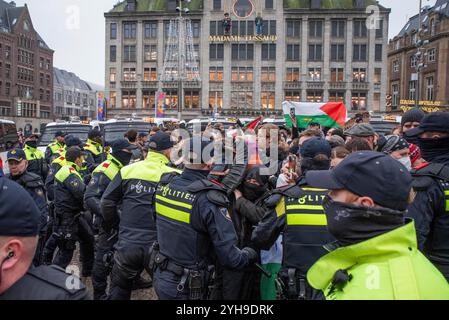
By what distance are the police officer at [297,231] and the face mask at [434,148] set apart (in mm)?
982

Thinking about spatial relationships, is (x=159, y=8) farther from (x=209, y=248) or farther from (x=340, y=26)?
(x=209, y=248)

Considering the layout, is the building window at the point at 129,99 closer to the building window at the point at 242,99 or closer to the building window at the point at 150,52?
the building window at the point at 150,52

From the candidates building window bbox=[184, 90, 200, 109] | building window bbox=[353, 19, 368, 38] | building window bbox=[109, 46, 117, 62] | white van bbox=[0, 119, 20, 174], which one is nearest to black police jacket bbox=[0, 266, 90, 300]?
white van bbox=[0, 119, 20, 174]

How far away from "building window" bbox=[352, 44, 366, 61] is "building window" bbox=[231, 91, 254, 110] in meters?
14.1

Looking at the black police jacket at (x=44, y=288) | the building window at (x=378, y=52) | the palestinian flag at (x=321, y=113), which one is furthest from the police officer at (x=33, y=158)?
the building window at (x=378, y=52)

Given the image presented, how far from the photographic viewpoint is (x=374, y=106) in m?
51.1

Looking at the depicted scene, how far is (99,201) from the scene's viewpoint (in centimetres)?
573

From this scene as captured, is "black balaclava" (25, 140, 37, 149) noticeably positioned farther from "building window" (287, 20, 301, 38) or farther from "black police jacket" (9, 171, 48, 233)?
"building window" (287, 20, 301, 38)

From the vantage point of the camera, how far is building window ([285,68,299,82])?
51.0 meters

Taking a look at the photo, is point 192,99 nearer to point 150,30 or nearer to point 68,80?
point 150,30

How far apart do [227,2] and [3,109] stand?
4412 centimetres

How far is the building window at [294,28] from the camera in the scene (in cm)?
5088

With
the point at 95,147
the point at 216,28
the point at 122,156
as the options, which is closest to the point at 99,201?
the point at 122,156

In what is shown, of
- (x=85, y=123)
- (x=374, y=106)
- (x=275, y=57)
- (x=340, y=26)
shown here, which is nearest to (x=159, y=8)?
(x=275, y=57)
